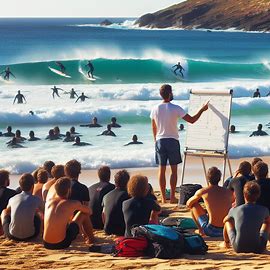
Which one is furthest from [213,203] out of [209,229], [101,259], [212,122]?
[212,122]

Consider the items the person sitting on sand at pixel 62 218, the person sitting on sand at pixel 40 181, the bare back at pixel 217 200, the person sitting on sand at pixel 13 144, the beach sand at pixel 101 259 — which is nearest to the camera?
the beach sand at pixel 101 259

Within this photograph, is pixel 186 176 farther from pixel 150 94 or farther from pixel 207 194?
pixel 150 94

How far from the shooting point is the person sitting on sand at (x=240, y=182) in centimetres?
875

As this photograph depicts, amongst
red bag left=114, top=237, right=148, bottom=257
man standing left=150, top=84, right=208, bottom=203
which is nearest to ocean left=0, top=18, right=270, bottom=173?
man standing left=150, top=84, right=208, bottom=203

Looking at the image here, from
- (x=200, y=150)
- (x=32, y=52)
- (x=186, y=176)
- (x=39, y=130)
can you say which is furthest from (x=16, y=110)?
(x=32, y=52)

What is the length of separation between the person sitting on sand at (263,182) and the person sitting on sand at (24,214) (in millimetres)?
2246

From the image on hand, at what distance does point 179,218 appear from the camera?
9562mm

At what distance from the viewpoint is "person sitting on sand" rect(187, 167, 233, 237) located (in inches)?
341

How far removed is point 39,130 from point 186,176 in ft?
30.5

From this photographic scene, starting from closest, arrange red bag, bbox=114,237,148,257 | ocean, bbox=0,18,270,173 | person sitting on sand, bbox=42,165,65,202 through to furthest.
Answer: red bag, bbox=114,237,148,257
person sitting on sand, bbox=42,165,65,202
ocean, bbox=0,18,270,173

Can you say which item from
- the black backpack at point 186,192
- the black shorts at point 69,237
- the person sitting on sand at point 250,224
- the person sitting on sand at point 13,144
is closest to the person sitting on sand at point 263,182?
the person sitting on sand at point 250,224

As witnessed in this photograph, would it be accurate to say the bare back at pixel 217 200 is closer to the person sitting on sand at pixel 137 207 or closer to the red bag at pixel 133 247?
the person sitting on sand at pixel 137 207

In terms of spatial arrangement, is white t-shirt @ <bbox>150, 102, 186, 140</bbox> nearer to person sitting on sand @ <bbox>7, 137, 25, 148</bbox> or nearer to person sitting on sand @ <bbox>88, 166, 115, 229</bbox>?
person sitting on sand @ <bbox>88, 166, 115, 229</bbox>

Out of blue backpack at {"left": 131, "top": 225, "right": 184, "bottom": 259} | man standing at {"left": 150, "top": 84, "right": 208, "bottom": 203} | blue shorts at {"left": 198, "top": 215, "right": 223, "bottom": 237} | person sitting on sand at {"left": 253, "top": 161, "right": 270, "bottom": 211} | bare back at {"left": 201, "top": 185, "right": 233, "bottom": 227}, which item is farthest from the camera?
man standing at {"left": 150, "top": 84, "right": 208, "bottom": 203}
